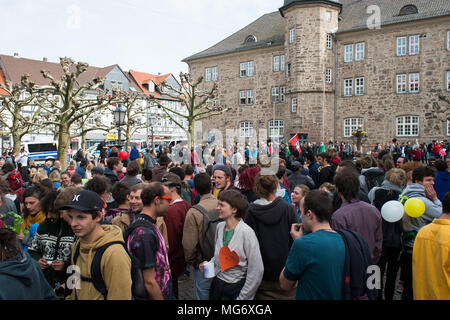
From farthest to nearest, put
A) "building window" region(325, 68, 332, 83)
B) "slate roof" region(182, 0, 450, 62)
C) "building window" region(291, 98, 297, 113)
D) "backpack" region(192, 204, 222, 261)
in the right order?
"building window" region(291, 98, 297, 113) < "building window" region(325, 68, 332, 83) < "slate roof" region(182, 0, 450, 62) < "backpack" region(192, 204, 222, 261)

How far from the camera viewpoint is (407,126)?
102 feet

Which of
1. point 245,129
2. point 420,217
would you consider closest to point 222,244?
point 420,217

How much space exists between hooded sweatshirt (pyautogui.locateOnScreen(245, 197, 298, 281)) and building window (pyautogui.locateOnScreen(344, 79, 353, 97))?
3237 cm

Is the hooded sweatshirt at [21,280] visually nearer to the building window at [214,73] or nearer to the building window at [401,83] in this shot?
the building window at [401,83]

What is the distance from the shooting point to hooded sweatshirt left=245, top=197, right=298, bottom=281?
361cm

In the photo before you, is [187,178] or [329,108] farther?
[329,108]

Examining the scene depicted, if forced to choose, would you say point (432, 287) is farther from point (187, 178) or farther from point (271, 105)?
point (271, 105)

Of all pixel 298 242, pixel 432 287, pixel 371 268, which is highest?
pixel 298 242

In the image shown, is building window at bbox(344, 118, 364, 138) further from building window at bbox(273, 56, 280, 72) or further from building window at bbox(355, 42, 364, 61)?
building window at bbox(273, 56, 280, 72)

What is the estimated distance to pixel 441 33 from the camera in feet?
97.5

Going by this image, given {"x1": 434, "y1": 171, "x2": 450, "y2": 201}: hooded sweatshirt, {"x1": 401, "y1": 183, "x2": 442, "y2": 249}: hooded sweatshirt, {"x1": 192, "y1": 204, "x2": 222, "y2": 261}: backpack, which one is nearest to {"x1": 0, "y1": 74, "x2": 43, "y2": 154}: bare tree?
{"x1": 192, "y1": 204, "x2": 222, "y2": 261}: backpack

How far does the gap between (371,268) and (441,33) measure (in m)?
33.5

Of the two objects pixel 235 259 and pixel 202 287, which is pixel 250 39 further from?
pixel 235 259

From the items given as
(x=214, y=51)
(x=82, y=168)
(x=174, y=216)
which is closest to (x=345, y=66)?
(x=214, y=51)
